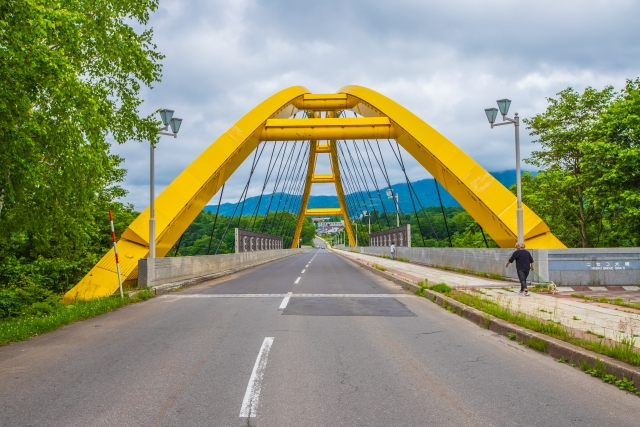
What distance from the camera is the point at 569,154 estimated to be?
2767 centimetres

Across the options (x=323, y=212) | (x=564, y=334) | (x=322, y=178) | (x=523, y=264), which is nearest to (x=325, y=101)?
(x=523, y=264)

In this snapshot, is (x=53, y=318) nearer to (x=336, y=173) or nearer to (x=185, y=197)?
(x=185, y=197)

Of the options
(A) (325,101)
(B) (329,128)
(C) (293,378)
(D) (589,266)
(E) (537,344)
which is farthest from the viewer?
(A) (325,101)

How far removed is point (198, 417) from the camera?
12.7 ft

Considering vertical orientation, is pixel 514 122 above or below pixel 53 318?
above

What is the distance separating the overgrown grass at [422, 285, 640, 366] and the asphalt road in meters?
0.47

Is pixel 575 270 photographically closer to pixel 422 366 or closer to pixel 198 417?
pixel 422 366

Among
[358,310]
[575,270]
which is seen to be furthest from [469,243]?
[358,310]

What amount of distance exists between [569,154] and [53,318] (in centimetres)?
2751

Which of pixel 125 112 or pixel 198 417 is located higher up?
pixel 125 112

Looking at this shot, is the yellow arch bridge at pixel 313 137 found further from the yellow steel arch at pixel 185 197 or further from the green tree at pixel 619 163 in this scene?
the green tree at pixel 619 163

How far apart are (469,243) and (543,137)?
26208 millimetres

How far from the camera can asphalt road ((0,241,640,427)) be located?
3.92m

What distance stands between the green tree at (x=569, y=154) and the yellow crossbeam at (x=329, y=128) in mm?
10660
